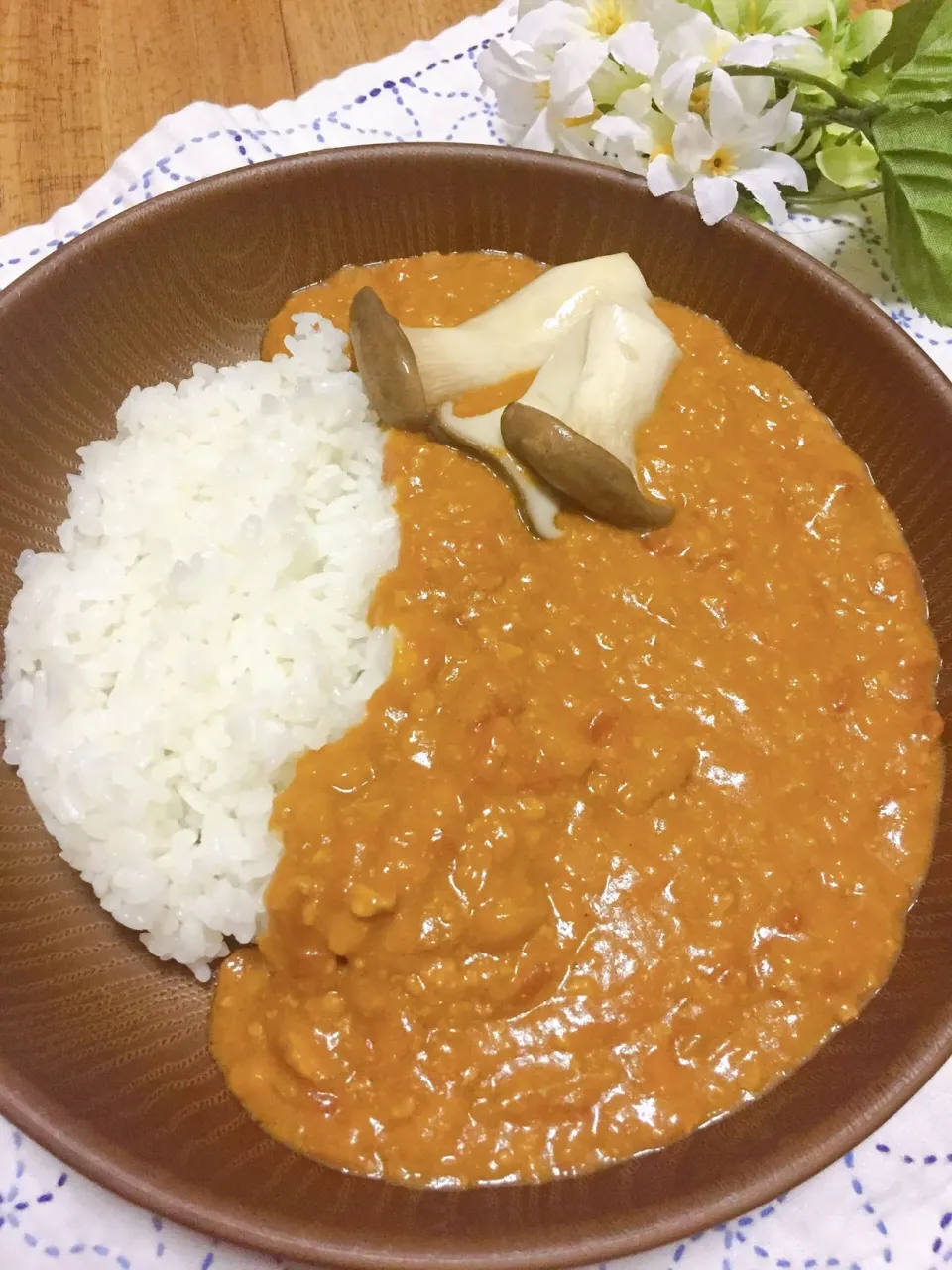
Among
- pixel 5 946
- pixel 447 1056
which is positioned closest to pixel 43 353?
pixel 5 946

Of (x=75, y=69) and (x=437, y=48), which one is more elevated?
(x=437, y=48)

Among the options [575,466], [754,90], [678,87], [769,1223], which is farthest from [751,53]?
[769,1223]

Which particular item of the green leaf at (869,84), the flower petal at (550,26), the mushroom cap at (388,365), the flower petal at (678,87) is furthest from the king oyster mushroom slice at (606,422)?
the green leaf at (869,84)

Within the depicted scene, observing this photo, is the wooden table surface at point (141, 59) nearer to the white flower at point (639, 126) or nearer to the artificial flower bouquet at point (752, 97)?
the artificial flower bouquet at point (752, 97)

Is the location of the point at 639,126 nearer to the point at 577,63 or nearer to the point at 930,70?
the point at 577,63

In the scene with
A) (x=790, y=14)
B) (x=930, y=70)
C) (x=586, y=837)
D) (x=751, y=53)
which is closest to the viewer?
(x=586, y=837)

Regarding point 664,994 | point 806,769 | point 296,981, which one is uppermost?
point 806,769

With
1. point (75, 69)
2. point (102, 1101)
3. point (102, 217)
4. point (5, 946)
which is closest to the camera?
point (102, 1101)

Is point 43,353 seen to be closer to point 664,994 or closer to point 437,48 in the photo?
point 437,48
